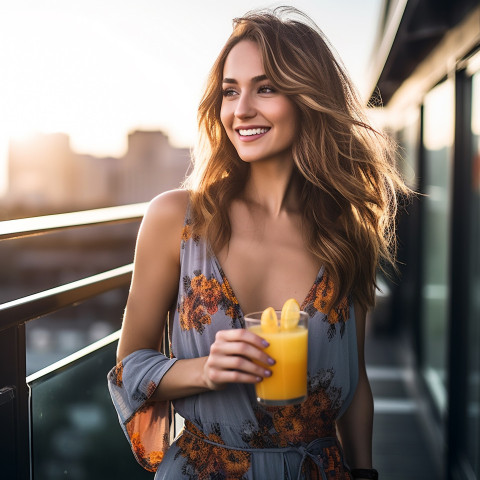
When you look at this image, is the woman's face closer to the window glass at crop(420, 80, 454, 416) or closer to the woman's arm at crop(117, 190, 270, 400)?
the woman's arm at crop(117, 190, 270, 400)

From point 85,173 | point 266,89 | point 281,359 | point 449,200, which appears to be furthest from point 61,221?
point 85,173

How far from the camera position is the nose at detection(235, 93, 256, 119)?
1.58 meters

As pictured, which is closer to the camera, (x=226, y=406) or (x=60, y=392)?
(x=226, y=406)

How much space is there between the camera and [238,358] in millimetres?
1256

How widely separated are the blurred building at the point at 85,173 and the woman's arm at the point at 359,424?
8554 cm

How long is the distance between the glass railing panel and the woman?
0.23 meters

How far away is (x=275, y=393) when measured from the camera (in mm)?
1291

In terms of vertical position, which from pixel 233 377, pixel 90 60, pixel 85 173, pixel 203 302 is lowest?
pixel 233 377

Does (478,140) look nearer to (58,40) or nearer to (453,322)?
(453,322)

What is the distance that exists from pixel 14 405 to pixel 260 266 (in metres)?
0.64

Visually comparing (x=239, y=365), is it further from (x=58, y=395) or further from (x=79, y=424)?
(x=79, y=424)

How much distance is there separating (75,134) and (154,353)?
72.9 meters

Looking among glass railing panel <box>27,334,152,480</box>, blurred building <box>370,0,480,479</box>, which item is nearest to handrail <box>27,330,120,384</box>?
glass railing panel <box>27,334,152,480</box>

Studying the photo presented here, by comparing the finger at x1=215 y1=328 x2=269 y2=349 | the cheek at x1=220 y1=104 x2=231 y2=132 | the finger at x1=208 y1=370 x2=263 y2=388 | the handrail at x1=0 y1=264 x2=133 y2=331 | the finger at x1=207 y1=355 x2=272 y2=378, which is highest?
the cheek at x1=220 y1=104 x2=231 y2=132
